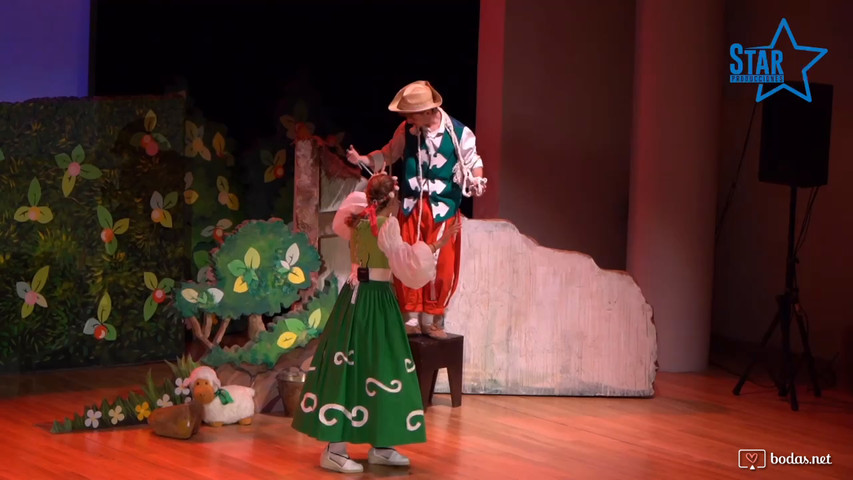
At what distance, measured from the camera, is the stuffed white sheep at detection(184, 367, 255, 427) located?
5.68m

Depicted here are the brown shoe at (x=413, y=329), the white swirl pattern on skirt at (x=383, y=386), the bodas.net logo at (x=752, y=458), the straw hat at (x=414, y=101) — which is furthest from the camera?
the brown shoe at (x=413, y=329)

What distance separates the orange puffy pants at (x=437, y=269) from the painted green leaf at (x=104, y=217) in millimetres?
1680

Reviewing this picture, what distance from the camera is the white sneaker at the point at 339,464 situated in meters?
5.01

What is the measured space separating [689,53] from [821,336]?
2070 millimetres

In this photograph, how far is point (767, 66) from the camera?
8133 millimetres

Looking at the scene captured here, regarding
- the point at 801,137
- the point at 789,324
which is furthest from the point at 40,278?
the point at 801,137

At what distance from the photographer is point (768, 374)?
7641mm

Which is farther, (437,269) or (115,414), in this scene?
(437,269)

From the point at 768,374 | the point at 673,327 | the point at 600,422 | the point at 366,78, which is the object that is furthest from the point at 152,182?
the point at 768,374

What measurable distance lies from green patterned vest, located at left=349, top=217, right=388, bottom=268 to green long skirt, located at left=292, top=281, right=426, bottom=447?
86 millimetres

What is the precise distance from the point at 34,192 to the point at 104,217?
17.2 inches

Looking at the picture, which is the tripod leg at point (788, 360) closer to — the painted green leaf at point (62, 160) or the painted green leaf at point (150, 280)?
the painted green leaf at point (150, 280)

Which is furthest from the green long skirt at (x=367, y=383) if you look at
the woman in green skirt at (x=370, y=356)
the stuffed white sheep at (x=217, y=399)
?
the stuffed white sheep at (x=217, y=399)

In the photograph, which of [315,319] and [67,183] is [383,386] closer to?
[315,319]
